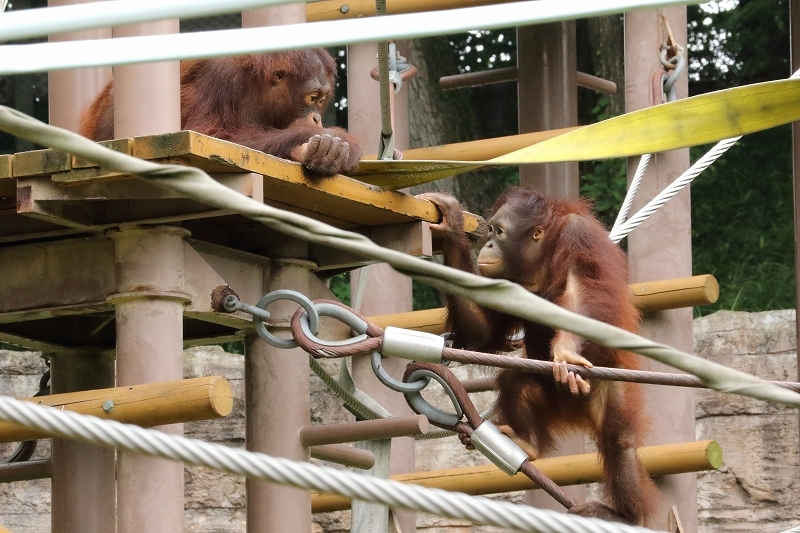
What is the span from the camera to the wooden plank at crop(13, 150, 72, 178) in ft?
10.2

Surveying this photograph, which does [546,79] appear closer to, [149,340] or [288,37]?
[149,340]

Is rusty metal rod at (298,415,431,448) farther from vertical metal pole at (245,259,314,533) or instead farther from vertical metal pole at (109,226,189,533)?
vertical metal pole at (109,226,189,533)

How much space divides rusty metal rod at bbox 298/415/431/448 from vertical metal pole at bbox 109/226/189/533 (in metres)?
0.49

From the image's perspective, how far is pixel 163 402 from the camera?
3086 millimetres

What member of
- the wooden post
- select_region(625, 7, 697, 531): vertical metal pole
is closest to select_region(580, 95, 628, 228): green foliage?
select_region(625, 7, 697, 531): vertical metal pole

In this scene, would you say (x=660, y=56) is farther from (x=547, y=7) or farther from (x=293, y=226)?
(x=293, y=226)

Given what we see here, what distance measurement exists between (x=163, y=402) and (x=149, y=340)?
0.29m

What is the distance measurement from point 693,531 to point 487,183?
5293 mm

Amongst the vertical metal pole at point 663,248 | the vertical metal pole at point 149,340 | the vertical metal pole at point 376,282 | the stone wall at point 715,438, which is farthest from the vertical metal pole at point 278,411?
the stone wall at point 715,438

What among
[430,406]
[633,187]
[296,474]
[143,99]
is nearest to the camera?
[296,474]

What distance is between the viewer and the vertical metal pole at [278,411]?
375cm

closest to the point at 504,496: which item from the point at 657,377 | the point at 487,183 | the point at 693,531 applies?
the point at 693,531

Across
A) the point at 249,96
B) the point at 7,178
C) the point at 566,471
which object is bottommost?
the point at 566,471

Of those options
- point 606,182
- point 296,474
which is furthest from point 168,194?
point 606,182
